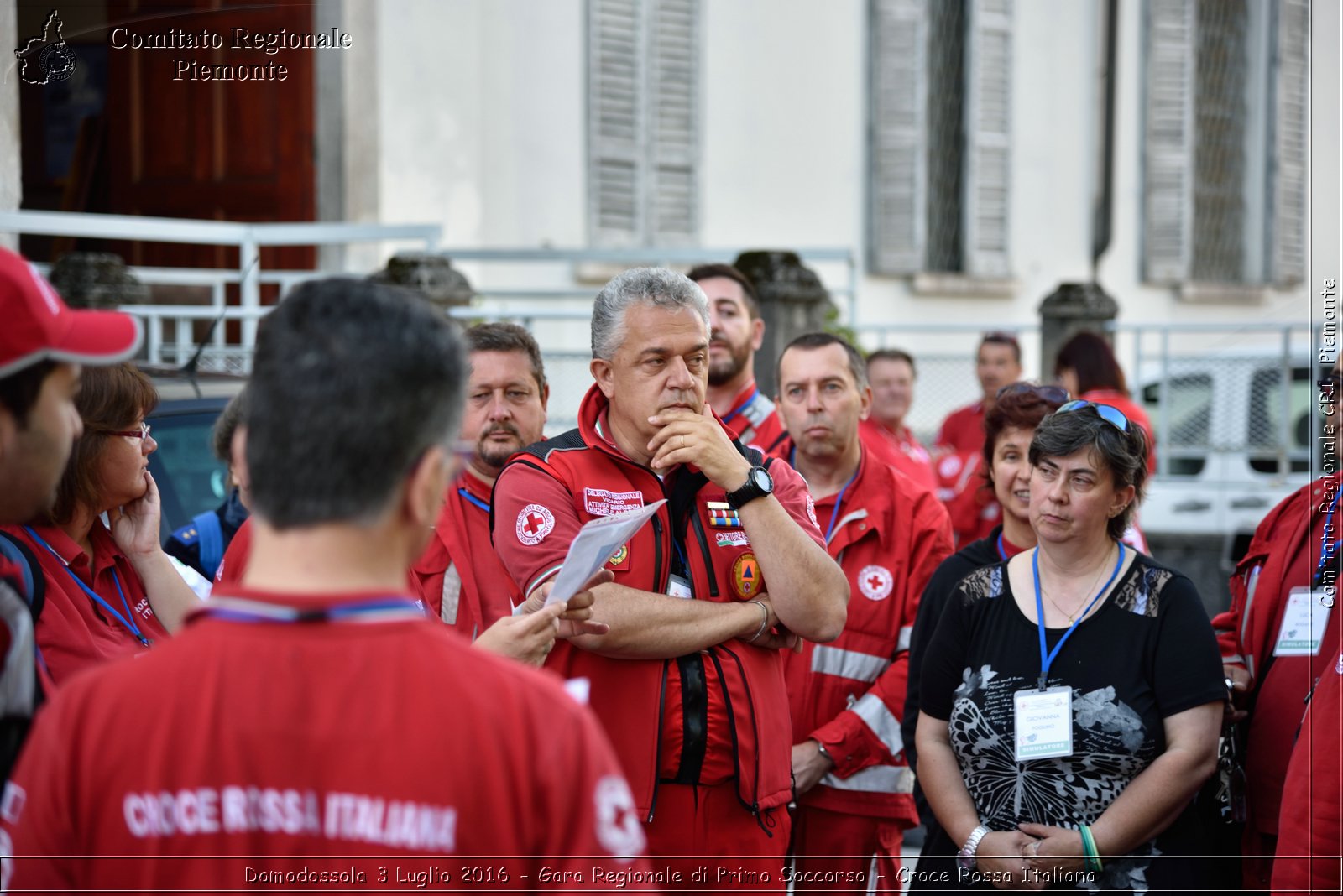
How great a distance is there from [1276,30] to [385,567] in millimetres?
16737

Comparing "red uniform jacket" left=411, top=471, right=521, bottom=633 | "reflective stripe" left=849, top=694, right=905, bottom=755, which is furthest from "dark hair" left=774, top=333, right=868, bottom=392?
"red uniform jacket" left=411, top=471, right=521, bottom=633

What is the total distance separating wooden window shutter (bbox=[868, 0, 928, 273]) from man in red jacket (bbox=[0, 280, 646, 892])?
1226 centimetres

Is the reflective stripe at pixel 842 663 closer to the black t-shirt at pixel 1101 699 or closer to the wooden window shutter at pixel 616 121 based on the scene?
the black t-shirt at pixel 1101 699

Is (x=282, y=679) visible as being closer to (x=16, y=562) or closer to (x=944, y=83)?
(x=16, y=562)

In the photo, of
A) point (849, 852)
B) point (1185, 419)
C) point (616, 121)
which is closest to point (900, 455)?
point (849, 852)

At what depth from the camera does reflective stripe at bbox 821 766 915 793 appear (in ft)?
13.6

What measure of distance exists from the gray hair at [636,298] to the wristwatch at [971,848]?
145 cm

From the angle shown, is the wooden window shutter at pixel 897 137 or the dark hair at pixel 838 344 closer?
the dark hair at pixel 838 344

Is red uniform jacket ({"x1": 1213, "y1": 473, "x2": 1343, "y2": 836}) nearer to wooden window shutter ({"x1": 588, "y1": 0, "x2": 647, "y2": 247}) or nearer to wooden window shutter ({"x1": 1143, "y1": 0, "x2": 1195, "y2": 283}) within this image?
wooden window shutter ({"x1": 588, "y1": 0, "x2": 647, "y2": 247})

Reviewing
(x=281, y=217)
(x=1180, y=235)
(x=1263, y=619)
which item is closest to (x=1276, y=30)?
(x=1180, y=235)

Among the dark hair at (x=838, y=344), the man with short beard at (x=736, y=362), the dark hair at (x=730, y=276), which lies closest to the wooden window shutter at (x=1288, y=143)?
the dark hair at (x=730, y=276)

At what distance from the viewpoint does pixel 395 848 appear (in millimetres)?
1584

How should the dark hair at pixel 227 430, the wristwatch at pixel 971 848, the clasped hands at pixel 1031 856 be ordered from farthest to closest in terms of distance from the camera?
the dark hair at pixel 227 430 < the wristwatch at pixel 971 848 < the clasped hands at pixel 1031 856

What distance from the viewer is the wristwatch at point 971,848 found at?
11.2ft
